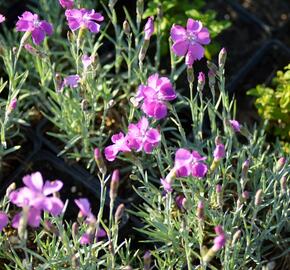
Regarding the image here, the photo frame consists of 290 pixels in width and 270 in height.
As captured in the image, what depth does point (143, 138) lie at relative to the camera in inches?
56.9

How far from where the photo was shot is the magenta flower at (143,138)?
1440 millimetres

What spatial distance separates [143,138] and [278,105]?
0.65 meters

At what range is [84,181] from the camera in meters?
1.90

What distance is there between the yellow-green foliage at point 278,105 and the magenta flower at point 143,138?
22.2 inches

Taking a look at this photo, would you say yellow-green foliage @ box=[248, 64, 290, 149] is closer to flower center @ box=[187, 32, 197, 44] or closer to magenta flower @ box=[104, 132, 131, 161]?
flower center @ box=[187, 32, 197, 44]

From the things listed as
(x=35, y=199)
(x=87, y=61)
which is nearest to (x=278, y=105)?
(x=87, y=61)

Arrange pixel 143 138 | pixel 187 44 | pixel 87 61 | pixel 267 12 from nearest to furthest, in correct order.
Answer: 1. pixel 143 138
2. pixel 187 44
3. pixel 87 61
4. pixel 267 12

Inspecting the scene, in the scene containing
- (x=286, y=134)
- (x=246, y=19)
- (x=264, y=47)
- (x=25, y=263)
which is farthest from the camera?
(x=246, y=19)

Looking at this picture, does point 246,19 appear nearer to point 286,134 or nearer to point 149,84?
point 286,134

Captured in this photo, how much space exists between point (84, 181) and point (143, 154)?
0.19 metres

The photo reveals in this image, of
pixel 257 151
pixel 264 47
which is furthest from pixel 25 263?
pixel 264 47

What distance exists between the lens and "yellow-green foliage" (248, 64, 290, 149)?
6.18 feet

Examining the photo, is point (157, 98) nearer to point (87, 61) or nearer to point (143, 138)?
point (143, 138)

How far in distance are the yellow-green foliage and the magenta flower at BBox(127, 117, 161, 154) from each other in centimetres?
56
